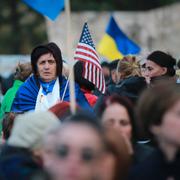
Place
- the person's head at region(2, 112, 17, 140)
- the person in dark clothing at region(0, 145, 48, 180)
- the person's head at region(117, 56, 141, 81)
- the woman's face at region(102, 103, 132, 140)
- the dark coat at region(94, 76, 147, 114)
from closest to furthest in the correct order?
the person in dark clothing at region(0, 145, 48, 180), the woman's face at region(102, 103, 132, 140), the person's head at region(2, 112, 17, 140), the dark coat at region(94, 76, 147, 114), the person's head at region(117, 56, 141, 81)

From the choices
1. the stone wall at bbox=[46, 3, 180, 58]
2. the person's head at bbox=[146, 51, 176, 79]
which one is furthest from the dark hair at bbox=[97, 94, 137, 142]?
the stone wall at bbox=[46, 3, 180, 58]

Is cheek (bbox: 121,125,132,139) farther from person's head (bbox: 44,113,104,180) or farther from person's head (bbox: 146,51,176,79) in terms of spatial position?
person's head (bbox: 146,51,176,79)

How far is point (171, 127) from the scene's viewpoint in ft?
16.9

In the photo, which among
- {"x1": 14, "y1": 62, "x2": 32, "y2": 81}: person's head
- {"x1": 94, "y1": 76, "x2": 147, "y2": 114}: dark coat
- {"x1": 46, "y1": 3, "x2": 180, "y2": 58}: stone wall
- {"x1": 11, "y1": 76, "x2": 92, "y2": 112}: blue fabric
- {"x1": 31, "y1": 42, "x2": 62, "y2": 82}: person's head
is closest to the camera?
{"x1": 94, "y1": 76, "x2": 147, "y2": 114}: dark coat

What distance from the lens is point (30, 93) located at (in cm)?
959

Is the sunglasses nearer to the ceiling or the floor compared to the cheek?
nearer to the ceiling

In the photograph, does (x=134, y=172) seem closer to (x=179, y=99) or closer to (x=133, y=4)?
(x=179, y=99)

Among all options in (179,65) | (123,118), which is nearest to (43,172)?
(123,118)

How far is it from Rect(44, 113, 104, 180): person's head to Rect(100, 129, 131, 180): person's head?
3.9 inches

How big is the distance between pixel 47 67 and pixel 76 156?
5063 mm

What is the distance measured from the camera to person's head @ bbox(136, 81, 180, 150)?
5.15m

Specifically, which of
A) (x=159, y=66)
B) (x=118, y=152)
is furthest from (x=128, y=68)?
(x=118, y=152)

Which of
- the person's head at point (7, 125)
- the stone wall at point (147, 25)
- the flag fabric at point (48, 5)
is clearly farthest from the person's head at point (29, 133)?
the stone wall at point (147, 25)

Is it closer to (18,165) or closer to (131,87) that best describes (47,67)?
(131,87)
